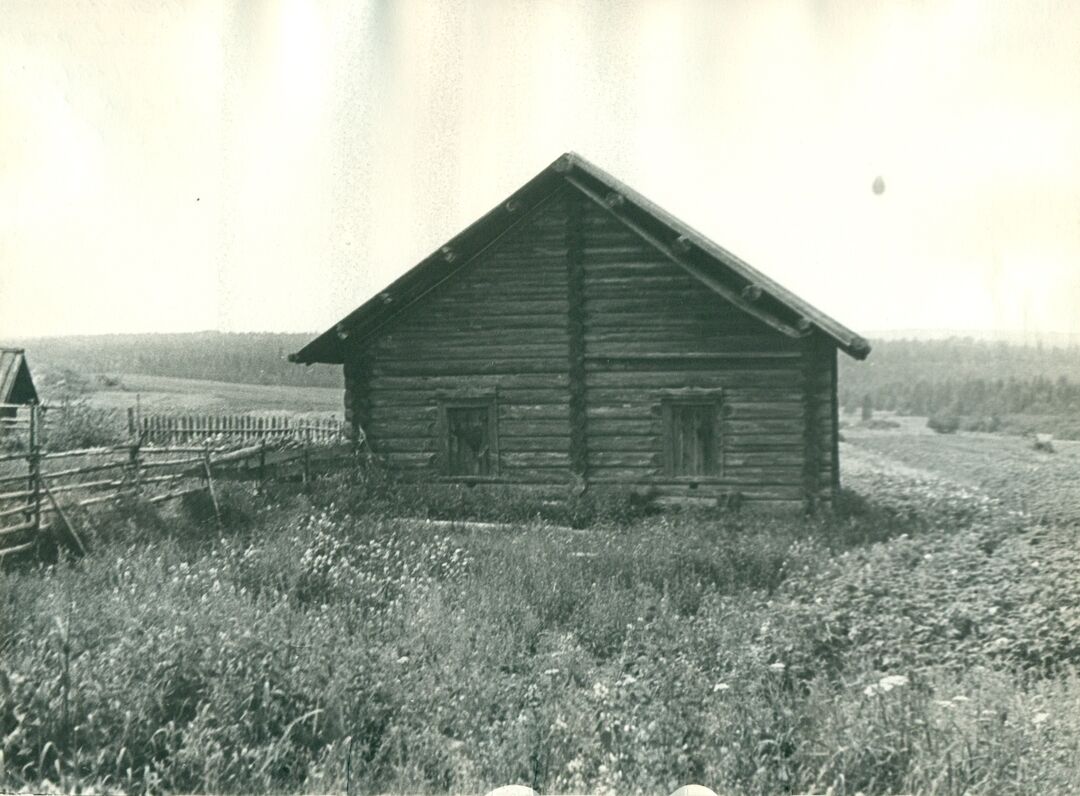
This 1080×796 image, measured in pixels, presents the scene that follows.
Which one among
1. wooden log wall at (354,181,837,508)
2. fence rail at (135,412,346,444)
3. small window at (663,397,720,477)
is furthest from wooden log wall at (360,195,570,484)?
fence rail at (135,412,346,444)

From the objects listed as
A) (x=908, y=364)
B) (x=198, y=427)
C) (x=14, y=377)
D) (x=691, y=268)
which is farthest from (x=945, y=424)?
(x=14, y=377)

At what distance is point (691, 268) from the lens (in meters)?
9.79

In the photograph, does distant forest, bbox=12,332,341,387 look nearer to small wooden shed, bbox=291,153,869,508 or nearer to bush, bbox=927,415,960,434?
small wooden shed, bbox=291,153,869,508

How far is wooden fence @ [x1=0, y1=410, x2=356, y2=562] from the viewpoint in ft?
20.5

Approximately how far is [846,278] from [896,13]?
1.88m

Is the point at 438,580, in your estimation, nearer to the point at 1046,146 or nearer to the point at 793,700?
the point at 793,700

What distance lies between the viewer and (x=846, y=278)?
20.2 ft

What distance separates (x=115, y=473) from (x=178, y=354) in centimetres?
211

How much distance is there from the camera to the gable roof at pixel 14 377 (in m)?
5.83

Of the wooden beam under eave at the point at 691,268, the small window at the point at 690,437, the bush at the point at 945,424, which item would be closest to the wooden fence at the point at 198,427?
the small window at the point at 690,437

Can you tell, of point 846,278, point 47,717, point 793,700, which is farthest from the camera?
point 846,278

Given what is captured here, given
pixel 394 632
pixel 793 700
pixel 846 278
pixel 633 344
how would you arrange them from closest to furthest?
pixel 793 700
pixel 394 632
pixel 846 278
pixel 633 344

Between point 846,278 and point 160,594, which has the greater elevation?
point 846,278

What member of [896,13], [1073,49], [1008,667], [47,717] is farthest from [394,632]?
[1073,49]
